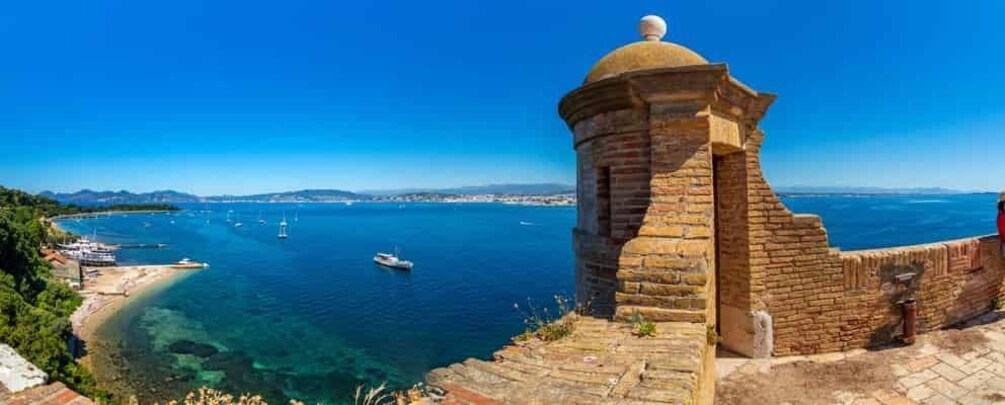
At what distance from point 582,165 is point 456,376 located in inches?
161

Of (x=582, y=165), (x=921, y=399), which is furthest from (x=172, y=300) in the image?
(x=921, y=399)

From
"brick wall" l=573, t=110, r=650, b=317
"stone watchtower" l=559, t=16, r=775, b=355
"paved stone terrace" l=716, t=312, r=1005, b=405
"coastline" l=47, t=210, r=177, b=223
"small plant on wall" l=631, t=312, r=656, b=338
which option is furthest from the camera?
"coastline" l=47, t=210, r=177, b=223

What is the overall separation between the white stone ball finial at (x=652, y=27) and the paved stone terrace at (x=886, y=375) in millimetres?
4505

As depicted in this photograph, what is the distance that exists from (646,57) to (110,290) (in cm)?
5142

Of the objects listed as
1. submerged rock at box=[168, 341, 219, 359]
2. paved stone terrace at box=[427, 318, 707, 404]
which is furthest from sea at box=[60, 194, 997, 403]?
paved stone terrace at box=[427, 318, 707, 404]

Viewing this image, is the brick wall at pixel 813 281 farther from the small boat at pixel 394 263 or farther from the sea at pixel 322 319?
the small boat at pixel 394 263

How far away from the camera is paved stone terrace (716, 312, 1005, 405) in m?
5.80

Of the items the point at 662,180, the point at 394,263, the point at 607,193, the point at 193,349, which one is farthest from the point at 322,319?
the point at 662,180

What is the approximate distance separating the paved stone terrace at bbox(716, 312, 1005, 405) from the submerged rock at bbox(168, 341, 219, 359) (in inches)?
1131

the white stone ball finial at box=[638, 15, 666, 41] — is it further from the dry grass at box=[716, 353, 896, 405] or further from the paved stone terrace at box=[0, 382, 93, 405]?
the paved stone terrace at box=[0, 382, 93, 405]

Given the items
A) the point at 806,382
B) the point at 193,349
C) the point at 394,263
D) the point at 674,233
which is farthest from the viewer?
the point at 394,263

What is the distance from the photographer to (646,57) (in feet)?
19.9

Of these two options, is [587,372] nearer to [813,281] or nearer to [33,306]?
[813,281]

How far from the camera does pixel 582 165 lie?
6531 mm
